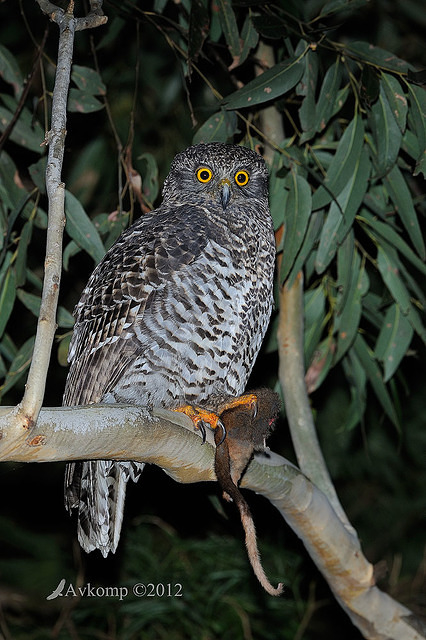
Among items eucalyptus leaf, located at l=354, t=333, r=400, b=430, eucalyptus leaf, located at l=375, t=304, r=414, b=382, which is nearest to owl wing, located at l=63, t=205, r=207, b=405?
eucalyptus leaf, located at l=375, t=304, r=414, b=382

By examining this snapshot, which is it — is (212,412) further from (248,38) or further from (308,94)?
(248,38)

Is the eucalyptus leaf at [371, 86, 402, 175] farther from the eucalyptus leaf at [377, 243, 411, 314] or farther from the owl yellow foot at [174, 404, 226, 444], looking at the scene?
the owl yellow foot at [174, 404, 226, 444]

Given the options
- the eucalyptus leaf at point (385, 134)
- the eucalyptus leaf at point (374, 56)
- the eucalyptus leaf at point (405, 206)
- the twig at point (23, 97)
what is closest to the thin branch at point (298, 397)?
the eucalyptus leaf at point (405, 206)

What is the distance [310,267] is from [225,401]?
810 millimetres

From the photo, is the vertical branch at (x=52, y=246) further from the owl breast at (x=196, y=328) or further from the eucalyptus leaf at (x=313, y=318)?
the eucalyptus leaf at (x=313, y=318)

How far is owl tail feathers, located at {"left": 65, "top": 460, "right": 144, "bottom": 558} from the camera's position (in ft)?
7.43

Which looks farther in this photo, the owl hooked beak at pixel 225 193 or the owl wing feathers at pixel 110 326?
the owl hooked beak at pixel 225 193

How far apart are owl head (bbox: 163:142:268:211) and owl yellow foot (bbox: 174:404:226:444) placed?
0.67m

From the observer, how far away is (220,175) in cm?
245

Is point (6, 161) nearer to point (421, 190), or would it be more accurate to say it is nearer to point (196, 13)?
point (196, 13)

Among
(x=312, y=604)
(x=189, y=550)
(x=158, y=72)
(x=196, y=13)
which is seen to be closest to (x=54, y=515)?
(x=189, y=550)

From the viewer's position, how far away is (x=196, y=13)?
89.0 inches

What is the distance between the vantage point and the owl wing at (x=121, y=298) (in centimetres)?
217

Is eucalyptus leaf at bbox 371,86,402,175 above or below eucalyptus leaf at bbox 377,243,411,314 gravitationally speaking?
above
